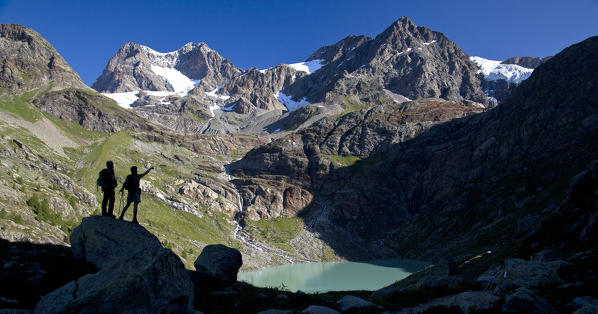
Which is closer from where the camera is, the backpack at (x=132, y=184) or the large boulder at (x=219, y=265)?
the backpack at (x=132, y=184)

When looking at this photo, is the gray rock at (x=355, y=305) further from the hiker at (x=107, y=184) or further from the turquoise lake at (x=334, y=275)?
the turquoise lake at (x=334, y=275)

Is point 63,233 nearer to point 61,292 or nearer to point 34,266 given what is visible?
point 34,266

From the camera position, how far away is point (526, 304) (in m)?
11.4

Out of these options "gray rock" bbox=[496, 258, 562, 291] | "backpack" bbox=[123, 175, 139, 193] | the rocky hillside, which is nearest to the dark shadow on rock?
"backpack" bbox=[123, 175, 139, 193]

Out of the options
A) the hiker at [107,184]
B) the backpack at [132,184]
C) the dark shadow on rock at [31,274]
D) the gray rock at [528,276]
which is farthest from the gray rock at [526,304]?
the hiker at [107,184]

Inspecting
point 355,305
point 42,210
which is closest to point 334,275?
point 42,210

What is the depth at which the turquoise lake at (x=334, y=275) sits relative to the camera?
9975 cm

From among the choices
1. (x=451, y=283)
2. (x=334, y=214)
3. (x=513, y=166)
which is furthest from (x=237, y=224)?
(x=451, y=283)

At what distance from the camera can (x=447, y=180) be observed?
178 meters

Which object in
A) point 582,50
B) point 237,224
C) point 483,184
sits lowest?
point 237,224

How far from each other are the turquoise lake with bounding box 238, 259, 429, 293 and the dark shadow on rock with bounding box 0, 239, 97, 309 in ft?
260

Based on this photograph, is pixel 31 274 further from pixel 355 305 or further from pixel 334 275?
pixel 334 275

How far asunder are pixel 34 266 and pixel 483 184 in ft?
522

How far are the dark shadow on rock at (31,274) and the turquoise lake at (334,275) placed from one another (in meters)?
79.2
